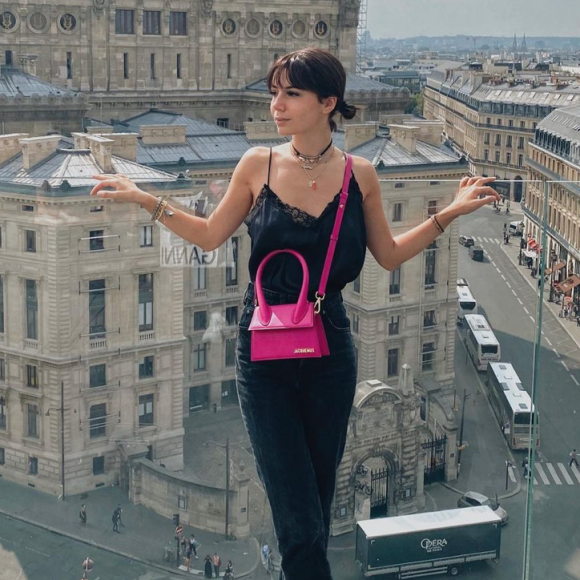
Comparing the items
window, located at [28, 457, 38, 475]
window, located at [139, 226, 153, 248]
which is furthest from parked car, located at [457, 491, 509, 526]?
window, located at [28, 457, 38, 475]

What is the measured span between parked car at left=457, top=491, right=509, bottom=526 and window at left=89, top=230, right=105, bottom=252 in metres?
7.65

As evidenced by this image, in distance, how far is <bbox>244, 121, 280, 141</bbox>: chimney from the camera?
34219 millimetres

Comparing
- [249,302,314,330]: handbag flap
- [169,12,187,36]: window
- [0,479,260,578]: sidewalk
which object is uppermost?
[169,12,187,36]: window

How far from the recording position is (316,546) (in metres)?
7.85

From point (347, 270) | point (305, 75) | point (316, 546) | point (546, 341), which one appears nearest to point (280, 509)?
point (316, 546)

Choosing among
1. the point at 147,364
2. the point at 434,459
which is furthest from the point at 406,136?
the point at 147,364

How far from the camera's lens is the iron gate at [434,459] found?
73.0 feet

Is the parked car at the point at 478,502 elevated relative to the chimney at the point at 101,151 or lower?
lower

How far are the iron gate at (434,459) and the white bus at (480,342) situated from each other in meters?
2.24

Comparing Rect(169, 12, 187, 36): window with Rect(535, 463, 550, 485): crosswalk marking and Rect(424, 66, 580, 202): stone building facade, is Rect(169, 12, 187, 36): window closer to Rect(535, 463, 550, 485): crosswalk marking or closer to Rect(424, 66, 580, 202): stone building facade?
Rect(424, 66, 580, 202): stone building facade

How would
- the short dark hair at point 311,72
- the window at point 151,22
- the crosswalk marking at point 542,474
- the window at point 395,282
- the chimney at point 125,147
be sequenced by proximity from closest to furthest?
the short dark hair at point 311,72 < the crosswalk marking at point 542,474 < the window at point 395,282 < the chimney at point 125,147 < the window at point 151,22

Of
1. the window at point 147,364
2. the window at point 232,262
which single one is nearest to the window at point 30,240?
the window at point 147,364

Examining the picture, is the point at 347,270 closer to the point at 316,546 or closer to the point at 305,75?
the point at 305,75

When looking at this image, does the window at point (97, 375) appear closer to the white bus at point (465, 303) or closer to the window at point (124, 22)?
the white bus at point (465, 303)
